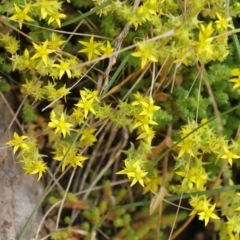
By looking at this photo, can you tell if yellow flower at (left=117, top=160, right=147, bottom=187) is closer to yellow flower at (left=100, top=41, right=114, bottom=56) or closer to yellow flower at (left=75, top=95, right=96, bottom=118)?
yellow flower at (left=75, top=95, right=96, bottom=118)

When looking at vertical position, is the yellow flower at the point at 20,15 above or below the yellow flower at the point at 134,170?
above

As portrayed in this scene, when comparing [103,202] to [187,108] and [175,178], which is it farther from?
[187,108]

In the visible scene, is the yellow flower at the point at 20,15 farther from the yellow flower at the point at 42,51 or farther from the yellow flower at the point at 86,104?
the yellow flower at the point at 86,104

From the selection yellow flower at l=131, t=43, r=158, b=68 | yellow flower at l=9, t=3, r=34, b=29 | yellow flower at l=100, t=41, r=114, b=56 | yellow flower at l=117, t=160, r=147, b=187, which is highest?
yellow flower at l=9, t=3, r=34, b=29

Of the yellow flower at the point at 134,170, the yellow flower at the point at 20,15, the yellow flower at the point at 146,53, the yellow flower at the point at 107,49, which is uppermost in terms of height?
the yellow flower at the point at 20,15

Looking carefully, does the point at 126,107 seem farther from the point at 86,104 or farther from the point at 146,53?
the point at 146,53

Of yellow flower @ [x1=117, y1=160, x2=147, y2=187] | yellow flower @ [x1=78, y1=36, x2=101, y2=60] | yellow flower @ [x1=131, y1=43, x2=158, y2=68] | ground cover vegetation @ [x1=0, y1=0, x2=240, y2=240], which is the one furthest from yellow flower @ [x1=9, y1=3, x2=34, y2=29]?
yellow flower @ [x1=117, y1=160, x2=147, y2=187]

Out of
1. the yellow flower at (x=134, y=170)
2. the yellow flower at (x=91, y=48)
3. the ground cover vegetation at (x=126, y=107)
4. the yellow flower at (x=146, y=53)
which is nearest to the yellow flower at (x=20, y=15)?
the ground cover vegetation at (x=126, y=107)

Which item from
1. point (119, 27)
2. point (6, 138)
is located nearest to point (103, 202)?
point (6, 138)

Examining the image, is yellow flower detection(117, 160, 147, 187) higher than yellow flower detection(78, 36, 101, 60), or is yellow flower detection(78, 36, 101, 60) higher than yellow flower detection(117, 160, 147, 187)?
yellow flower detection(78, 36, 101, 60)

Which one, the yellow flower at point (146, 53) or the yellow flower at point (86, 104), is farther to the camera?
the yellow flower at point (86, 104)
